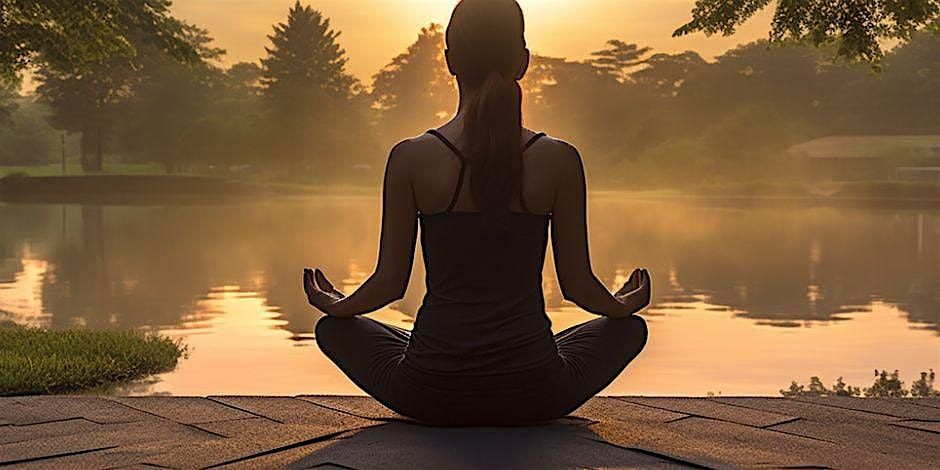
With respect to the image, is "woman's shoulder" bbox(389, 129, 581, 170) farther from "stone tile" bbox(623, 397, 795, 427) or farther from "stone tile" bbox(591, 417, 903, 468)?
"stone tile" bbox(623, 397, 795, 427)

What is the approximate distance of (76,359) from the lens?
785 centimetres

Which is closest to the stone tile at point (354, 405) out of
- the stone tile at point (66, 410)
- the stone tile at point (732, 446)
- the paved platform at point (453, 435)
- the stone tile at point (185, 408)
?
the paved platform at point (453, 435)

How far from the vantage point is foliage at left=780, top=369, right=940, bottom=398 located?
810 cm

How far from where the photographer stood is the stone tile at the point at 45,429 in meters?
4.23

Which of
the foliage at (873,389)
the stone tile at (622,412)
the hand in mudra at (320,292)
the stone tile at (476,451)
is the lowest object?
the foliage at (873,389)

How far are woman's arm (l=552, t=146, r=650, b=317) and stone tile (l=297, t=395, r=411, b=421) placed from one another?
106cm

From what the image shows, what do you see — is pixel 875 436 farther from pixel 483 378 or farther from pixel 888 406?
pixel 483 378

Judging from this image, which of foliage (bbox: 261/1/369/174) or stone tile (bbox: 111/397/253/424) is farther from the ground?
foliage (bbox: 261/1/369/174)

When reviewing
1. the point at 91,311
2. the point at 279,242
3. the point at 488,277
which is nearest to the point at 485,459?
the point at 488,277

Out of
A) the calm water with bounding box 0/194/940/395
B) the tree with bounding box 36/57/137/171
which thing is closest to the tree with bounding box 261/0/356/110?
the tree with bounding box 36/57/137/171

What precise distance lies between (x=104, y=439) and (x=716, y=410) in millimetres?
2455

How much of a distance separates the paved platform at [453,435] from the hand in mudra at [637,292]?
0.45 meters

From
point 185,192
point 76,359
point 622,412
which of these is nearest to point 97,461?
point 622,412

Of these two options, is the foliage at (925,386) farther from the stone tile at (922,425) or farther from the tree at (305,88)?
the tree at (305,88)
